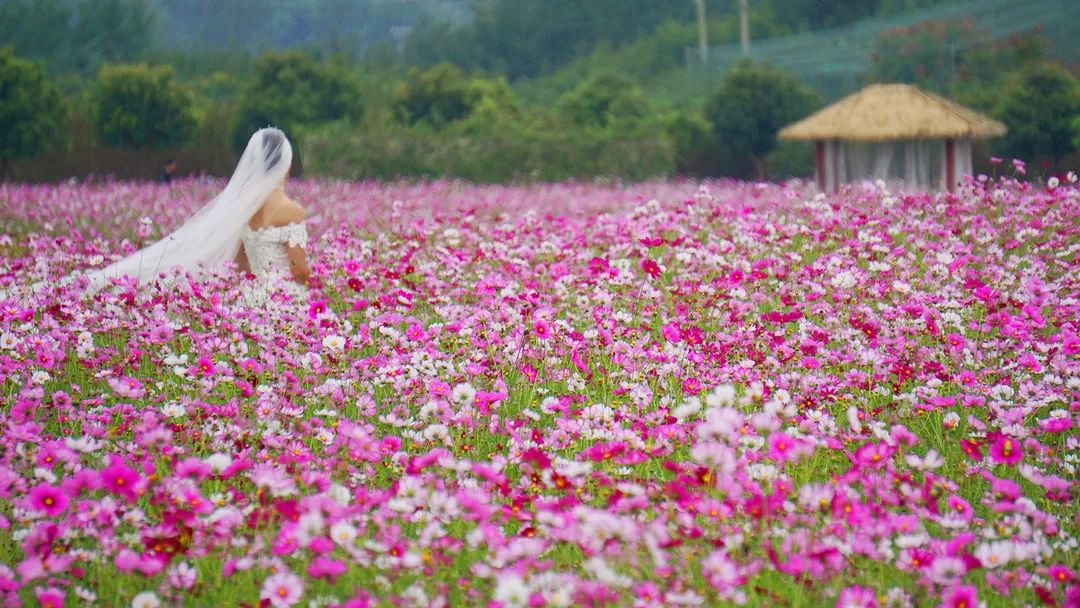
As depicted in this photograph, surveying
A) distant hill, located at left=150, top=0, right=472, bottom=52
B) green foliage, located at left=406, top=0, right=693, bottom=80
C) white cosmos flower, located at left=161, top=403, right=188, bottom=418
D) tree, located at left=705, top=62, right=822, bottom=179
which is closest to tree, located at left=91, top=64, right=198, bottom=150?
tree, located at left=705, top=62, right=822, bottom=179

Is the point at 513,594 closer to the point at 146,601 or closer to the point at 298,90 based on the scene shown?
the point at 146,601

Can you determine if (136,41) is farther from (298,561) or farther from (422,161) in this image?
(298,561)

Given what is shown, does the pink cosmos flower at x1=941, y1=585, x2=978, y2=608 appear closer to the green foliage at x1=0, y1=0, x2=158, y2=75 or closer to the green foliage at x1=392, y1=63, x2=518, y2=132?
the green foliage at x1=392, y1=63, x2=518, y2=132

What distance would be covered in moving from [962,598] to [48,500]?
6.73 feet

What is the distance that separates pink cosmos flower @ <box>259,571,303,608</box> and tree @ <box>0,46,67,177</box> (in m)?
21.5

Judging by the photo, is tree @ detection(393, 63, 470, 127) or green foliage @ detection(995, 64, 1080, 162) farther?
tree @ detection(393, 63, 470, 127)

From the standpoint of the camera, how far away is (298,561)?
9.84ft

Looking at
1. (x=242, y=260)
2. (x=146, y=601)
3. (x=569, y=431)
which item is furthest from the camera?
(x=242, y=260)

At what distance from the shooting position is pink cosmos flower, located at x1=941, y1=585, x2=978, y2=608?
2.29 meters

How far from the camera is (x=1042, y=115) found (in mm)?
18812

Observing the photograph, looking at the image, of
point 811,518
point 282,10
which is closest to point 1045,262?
point 811,518

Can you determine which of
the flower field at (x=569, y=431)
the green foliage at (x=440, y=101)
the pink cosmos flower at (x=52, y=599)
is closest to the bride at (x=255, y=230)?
the flower field at (x=569, y=431)

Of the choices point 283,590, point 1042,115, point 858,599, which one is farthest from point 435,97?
point 858,599

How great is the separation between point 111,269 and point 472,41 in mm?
51751
